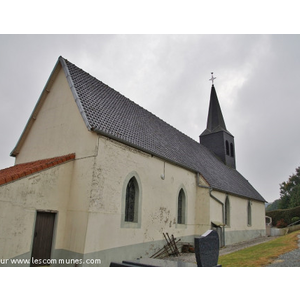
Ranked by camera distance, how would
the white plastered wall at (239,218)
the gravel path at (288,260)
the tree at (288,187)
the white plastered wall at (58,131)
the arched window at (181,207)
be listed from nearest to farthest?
the gravel path at (288,260) < the white plastered wall at (58,131) < the arched window at (181,207) < the white plastered wall at (239,218) < the tree at (288,187)

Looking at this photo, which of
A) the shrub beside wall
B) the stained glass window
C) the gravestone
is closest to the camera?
the gravestone

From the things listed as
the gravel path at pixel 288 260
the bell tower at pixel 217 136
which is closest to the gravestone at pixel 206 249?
the gravel path at pixel 288 260

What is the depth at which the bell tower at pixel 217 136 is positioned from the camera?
88.2 feet

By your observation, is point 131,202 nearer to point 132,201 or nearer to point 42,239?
point 132,201

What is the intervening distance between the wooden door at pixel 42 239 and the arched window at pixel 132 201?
302 centimetres

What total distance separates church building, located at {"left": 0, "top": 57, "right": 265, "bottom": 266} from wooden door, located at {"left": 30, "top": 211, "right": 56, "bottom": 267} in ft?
0.10

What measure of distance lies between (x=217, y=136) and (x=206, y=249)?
2215cm

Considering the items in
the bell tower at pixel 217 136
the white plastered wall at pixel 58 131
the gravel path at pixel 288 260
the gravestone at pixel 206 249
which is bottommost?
the gravel path at pixel 288 260

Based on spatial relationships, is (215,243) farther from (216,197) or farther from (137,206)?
(216,197)

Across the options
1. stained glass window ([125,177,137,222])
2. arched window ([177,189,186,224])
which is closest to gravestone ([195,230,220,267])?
stained glass window ([125,177,137,222])

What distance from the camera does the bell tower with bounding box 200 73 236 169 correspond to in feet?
88.2

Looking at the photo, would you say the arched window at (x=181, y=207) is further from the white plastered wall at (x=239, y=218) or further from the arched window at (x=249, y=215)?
the arched window at (x=249, y=215)

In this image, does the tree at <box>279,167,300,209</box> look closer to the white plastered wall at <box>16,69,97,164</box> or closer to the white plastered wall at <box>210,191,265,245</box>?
the white plastered wall at <box>210,191,265,245</box>

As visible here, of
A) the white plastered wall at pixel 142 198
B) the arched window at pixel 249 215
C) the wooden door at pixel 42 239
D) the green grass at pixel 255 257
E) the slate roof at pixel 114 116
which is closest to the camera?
the green grass at pixel 255 257
